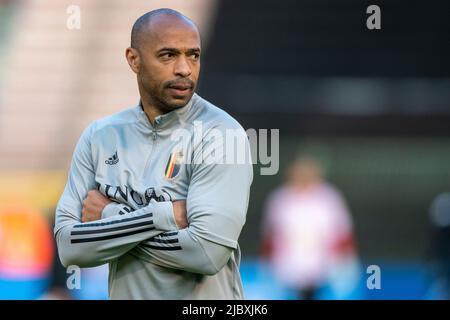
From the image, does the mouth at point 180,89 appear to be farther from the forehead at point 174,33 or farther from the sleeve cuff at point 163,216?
the sleeve cuff at point 163,216

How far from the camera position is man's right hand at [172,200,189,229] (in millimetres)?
2246

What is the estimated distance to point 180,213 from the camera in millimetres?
2258

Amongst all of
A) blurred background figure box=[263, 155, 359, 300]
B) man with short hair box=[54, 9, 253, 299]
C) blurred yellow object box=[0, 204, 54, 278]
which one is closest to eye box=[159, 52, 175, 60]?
man with short hair box=[54, 9, 253, 299]

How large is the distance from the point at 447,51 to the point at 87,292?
5789 mm

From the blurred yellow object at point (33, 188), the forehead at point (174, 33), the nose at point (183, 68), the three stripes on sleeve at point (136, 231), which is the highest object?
the forehead at point (174, 33)

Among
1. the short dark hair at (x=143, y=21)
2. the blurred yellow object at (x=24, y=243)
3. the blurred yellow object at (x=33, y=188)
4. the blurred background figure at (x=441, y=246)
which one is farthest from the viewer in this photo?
the blurred yellow object at (x=33, y=188)

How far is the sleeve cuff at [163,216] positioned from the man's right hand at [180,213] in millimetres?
14

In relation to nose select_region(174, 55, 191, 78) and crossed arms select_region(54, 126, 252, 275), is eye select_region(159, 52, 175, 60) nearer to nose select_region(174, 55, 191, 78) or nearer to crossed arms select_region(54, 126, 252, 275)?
nose select_region(174, 55, 191, 78)

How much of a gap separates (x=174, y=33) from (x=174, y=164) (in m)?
0.33

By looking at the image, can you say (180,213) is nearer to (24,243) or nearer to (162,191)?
(162,191)

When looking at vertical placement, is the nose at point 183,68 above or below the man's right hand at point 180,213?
above

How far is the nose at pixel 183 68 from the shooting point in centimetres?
226

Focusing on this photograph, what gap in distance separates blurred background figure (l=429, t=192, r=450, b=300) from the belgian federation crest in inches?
180

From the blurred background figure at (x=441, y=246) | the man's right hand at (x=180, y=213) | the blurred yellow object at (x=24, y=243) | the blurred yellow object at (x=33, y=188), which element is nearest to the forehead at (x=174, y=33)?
the man's right hand at (x=180, y=213)
